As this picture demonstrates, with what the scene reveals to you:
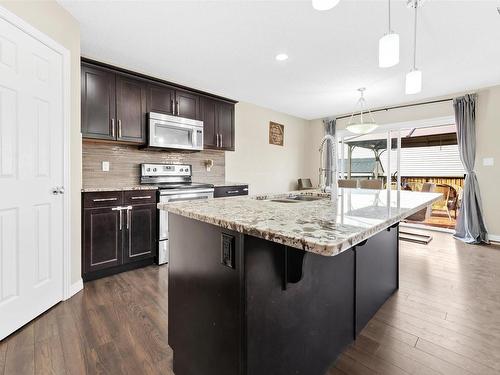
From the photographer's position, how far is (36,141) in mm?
1827

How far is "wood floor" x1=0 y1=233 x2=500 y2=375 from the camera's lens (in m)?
1.37

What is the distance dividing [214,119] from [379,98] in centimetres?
287

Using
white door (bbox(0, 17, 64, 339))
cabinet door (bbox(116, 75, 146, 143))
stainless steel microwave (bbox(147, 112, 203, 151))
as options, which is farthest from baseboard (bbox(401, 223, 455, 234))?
white door (bbox(0, 17, 64, 339))

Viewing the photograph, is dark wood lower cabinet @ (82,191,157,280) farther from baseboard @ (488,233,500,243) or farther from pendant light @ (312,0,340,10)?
baseboard @ (488,233,500,243)

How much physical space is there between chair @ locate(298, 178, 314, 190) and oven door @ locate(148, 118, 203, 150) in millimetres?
2927

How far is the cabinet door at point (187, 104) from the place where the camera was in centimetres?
340

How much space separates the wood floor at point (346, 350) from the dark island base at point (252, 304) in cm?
24

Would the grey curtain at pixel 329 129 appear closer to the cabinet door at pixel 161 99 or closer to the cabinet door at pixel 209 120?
the cabinet door at pixel 209 120

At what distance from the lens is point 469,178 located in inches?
155

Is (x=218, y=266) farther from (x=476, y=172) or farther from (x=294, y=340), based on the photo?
(x=476, y=172)

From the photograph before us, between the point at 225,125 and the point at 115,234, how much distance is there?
2.29 meters

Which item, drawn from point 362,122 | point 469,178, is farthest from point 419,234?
point 362,122

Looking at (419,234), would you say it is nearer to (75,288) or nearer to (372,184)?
(372,184)

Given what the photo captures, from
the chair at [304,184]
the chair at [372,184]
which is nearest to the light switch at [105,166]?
the chair at [372,184]
